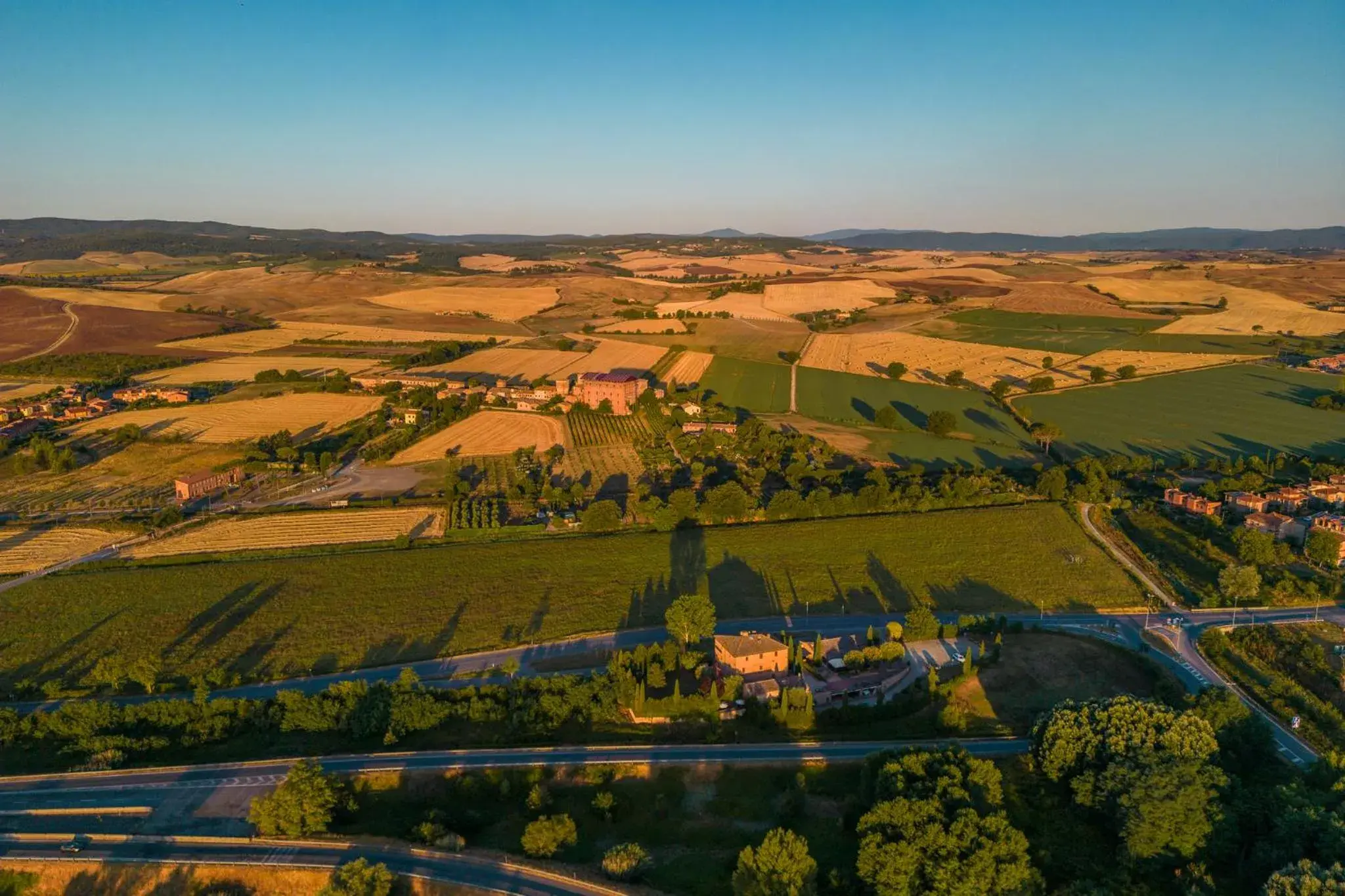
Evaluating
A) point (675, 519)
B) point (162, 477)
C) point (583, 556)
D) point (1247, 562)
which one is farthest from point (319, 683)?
point (1247, 562)

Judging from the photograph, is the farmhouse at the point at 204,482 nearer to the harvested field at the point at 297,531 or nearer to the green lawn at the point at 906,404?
the harvested field at the point at 297,531

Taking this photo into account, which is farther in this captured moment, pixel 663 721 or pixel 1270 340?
pixel 1270 340

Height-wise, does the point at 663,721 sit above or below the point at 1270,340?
below

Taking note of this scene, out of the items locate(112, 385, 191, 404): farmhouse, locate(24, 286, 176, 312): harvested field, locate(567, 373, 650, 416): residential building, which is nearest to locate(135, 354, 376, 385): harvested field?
locate(112, 385, 191, 404): farmhouse

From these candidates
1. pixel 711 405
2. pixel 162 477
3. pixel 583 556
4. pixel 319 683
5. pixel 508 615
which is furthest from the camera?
pixel 711 405

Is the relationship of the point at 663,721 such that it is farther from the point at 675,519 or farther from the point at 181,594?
the point at 181,594

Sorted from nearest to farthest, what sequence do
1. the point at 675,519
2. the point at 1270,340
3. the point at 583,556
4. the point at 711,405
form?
the point at 583,556 → the point at 675,519 → the point at 711,405 → the point at 1270,340

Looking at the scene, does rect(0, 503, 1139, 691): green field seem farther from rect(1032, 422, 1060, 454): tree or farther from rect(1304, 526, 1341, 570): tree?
rect(1032, 422, 1060, 454): tree

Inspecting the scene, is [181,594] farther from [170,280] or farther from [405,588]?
[170,280]
